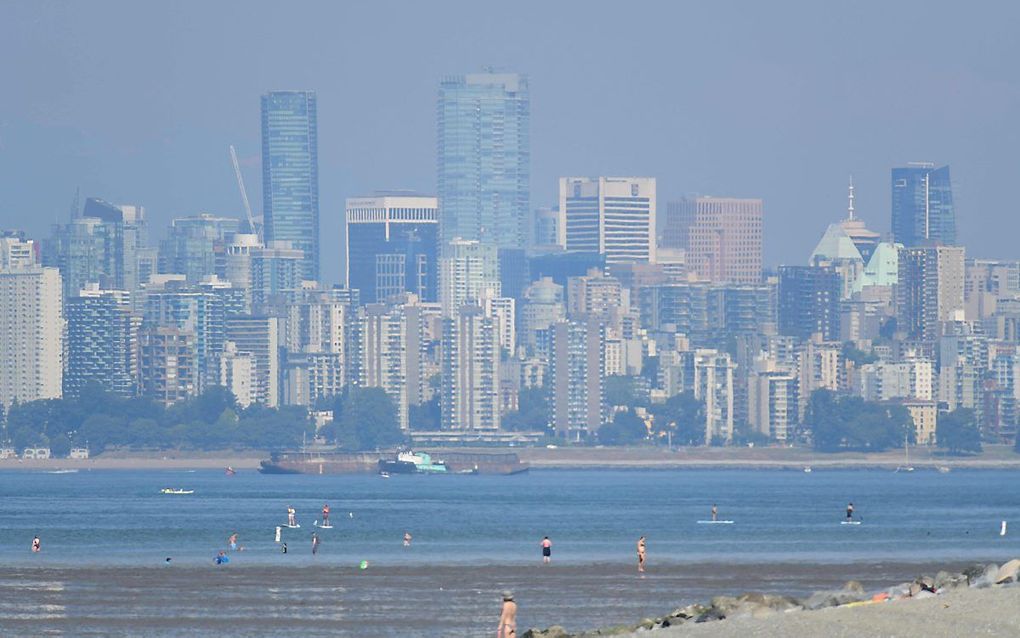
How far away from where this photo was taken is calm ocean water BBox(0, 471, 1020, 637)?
57.9 meters

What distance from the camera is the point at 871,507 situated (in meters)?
142

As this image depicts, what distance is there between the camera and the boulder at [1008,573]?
49344 mm

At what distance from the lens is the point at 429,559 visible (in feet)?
265

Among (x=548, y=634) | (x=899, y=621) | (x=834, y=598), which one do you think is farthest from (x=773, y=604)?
(x=899, y=621)

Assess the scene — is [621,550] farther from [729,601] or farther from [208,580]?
[729,601]

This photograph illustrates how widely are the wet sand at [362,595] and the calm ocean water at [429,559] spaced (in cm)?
8

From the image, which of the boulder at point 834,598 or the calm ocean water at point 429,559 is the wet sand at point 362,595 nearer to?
the calm ocean water at point 429,559

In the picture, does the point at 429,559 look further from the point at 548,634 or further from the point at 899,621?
the point at 899,621

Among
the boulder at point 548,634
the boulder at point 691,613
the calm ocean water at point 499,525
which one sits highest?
the boulder at point 691,613

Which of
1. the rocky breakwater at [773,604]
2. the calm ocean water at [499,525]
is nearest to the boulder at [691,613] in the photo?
the rocky breakwater at [773,604]

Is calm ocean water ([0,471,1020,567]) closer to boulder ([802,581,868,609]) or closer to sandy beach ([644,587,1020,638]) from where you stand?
boulder ([802,581,868,609])

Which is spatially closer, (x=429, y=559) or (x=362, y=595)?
(x=362, y=595)

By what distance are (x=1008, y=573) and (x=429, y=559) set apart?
33196mm

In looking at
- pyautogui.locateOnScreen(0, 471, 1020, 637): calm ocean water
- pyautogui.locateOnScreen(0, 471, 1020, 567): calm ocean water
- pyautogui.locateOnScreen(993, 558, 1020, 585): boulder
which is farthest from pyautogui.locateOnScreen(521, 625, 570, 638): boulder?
pyautogui.locateOnScreen(0, 471, 1020, 567): calm ocean water
